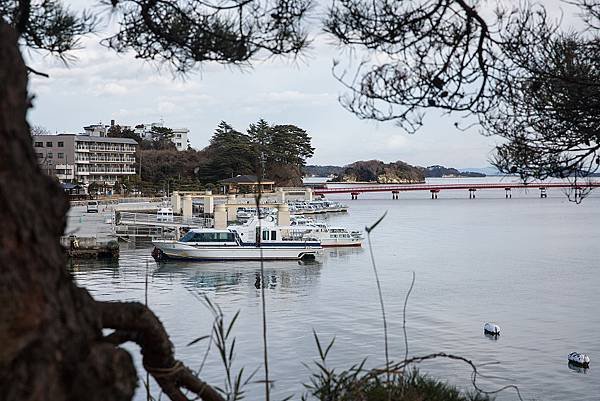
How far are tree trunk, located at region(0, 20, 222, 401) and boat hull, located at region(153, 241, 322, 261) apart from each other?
2414cm

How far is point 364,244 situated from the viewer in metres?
32.5

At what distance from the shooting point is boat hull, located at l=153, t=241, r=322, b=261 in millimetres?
26000

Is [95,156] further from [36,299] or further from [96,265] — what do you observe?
[36,299]

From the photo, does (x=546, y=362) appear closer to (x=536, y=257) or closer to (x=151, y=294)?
(x=151, y=294)

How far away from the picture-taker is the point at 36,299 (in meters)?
1.37

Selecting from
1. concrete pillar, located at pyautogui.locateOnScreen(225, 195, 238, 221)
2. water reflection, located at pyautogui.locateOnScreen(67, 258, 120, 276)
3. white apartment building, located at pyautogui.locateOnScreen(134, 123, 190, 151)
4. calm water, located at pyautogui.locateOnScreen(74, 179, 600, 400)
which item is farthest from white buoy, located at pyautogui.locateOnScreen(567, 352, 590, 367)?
white apartment building, located at pyautogui.locateOnScreen(134, 123, 190, 151)

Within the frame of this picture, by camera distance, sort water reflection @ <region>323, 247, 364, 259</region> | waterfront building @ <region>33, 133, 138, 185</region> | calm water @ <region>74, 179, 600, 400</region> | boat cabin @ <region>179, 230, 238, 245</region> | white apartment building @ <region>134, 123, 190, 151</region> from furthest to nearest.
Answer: white apartment building @ <region>134, 123, 190, 151</region> < waterfront building @ <region>33, 133, 138, 185</region> < water reflection @ <region>323, 247, 364, 259</region> < boat cabin @ <region>179, 230, 238, 245</region> < calm water @ <region>74, 179, 600, 400</region>

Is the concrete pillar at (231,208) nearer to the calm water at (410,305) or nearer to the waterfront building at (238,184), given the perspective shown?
the waterfront building at (238,184)

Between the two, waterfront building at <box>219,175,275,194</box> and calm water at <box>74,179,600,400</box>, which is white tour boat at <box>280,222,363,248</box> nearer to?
calm water at <box>74,179,600,400</box>

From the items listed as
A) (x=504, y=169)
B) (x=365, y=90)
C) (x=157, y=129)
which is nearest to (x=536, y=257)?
(x=504, y=169)

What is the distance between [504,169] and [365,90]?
7.14ft

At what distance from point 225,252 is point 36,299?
81.2 feet

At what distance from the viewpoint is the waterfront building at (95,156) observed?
54938 mm

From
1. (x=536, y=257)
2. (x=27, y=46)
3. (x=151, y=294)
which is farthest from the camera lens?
(x=536, y=257)
